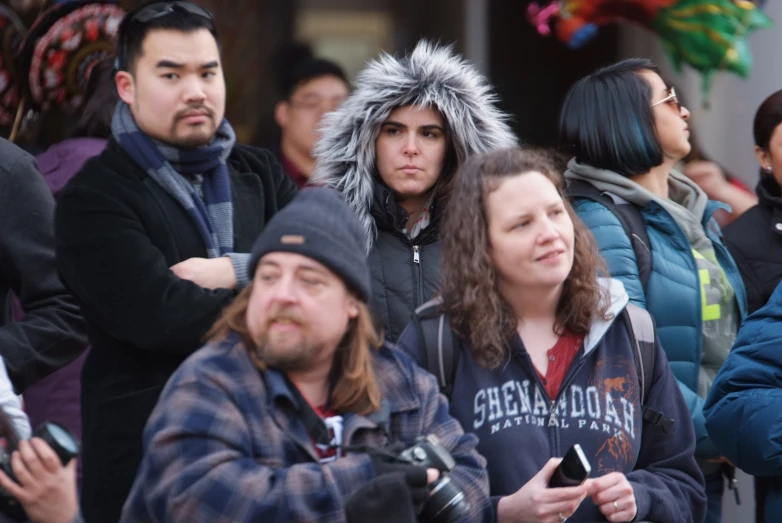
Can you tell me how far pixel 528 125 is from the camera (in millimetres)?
9398

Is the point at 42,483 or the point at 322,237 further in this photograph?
the point at 322,237

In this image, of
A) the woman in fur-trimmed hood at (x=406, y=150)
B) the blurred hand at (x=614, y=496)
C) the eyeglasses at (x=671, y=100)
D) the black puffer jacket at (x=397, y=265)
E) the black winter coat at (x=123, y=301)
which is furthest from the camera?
the eyeglasses at (x=671, y=100)

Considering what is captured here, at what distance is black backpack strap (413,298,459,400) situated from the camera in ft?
11.0

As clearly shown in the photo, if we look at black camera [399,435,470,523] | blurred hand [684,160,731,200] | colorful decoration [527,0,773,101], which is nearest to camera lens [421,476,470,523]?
black camera [399,435,470,523]

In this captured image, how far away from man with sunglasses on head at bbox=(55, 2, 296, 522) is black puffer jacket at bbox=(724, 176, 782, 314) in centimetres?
178

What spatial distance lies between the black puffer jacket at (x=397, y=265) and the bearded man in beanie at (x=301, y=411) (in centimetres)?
84

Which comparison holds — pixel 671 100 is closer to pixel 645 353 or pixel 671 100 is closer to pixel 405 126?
pixel 405 126

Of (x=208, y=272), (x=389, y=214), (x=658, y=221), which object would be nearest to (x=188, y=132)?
(x=208, y=272)

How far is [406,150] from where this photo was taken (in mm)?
4168

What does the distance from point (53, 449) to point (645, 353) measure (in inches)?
62.1

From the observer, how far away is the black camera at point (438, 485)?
9.41 ft

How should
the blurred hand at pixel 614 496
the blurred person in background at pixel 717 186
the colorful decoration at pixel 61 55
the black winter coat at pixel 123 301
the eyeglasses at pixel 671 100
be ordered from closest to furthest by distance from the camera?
the blurred hand at pixel 614 496
the black winter coat at pixel 123 301
the eyeglasses at pixel 671 100
the colorful decoration at pixel 61 55
the blurred person in background at pixel 717 186

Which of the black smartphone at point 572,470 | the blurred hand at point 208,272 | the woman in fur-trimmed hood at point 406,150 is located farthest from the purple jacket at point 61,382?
the black smartphone at point 572,470

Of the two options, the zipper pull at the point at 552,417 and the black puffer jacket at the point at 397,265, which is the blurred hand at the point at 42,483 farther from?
the black puffer jacket at the point at 397,265
